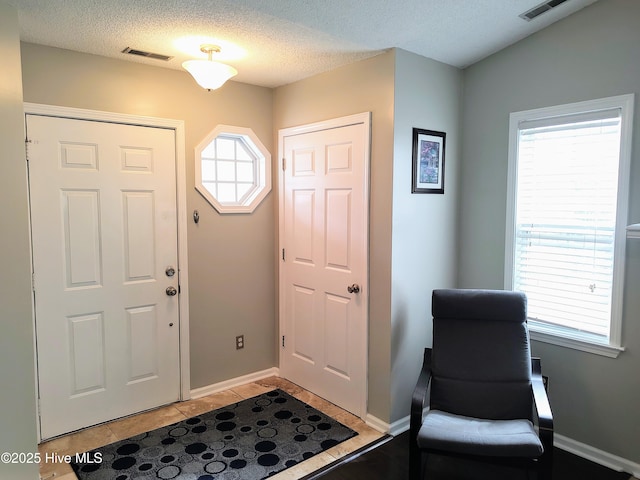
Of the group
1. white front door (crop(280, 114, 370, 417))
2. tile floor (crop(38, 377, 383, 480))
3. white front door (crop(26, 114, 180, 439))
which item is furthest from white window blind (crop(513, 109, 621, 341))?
white front door (crop(26, 114, 180, 439))

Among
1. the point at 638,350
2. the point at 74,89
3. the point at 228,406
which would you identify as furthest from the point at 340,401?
the point at 74,89

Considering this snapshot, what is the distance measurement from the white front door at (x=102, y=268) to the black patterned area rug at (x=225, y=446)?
395 millimetres

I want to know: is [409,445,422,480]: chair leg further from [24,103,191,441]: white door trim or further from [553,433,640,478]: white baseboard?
[24,103,191,441]: white door trim

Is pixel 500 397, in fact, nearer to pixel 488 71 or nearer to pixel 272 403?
pixel 272 403

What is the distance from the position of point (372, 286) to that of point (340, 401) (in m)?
0.92

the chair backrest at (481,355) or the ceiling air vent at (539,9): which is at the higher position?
the ceiling air vent at (539,9)

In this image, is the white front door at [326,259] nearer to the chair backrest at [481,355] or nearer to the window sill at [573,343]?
the chair backrest at [481,355]

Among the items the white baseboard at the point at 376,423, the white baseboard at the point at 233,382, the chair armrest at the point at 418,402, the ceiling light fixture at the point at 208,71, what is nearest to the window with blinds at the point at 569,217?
the chair armrest at the point at 418,402

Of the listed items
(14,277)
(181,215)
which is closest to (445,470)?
(181,215)

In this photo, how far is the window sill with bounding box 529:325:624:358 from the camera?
252 cm

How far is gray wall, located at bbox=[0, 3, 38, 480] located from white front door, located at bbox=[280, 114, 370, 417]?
1802mm

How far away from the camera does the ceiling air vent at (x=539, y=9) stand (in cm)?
242

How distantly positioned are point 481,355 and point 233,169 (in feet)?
7.42

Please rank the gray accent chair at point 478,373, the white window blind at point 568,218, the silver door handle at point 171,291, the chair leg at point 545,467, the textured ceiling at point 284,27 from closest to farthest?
the chair leg at point 545,467
the textured ceiling at point 284,27
the gray accent chair at point 478,373
the white window blind at point 568,218
the silver door handle at point 171,291
